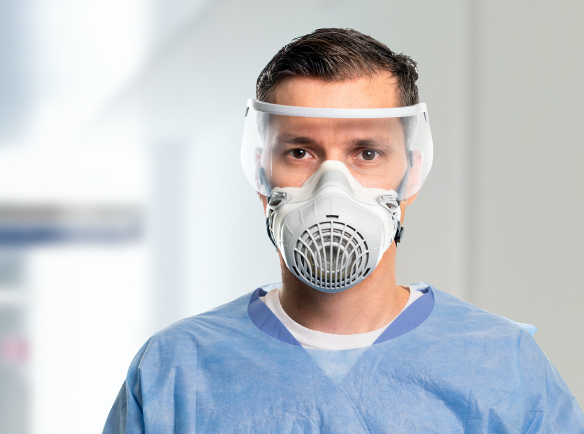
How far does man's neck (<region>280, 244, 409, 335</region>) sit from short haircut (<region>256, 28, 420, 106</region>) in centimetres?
35

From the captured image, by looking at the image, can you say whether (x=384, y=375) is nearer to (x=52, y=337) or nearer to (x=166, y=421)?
(x=166, y=421)

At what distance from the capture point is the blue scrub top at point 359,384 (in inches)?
47.0

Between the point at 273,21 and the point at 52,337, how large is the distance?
4.77 feet

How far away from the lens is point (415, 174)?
53.9 inches

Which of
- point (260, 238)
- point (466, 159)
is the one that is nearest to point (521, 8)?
point (466, 159)

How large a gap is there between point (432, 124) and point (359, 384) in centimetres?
156

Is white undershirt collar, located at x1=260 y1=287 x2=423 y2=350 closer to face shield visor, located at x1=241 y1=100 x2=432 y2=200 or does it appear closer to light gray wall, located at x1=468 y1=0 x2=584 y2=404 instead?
face shield visor, located at x1=241 y1=100 x2=432 y2=200

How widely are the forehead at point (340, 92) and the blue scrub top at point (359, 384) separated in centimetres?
43

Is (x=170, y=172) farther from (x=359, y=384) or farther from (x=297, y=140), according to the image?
(x=359, y=384)

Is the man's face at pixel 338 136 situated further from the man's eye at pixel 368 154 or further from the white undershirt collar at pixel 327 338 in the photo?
the white undershirt collar at pixel 327 338

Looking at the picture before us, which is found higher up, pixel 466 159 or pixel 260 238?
pixel 466 159

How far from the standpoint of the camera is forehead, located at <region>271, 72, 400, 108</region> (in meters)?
1.24

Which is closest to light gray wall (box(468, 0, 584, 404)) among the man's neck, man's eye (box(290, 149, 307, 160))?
the man's neck

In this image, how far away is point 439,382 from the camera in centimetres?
122
